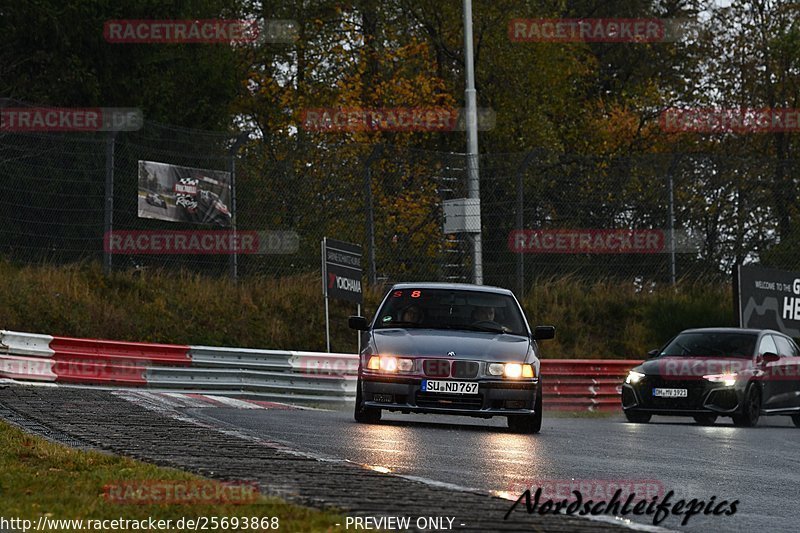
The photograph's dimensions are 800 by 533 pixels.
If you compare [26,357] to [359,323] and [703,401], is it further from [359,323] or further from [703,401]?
[703,401]

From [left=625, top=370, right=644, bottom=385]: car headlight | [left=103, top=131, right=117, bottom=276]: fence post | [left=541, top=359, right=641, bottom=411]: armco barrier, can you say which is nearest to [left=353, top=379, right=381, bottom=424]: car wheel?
[left=625, top=370, right=644, bottom=385]: car headlight

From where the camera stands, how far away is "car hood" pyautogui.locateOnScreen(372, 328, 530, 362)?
16188 mm

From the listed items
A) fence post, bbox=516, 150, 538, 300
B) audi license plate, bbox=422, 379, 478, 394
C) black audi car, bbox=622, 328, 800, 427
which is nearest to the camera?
audi license plate, bbox=422, 379, 478, 394

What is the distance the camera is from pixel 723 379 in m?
21.5

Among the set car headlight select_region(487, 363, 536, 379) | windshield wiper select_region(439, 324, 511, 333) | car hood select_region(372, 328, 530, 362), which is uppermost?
windshield wiper select_region(439, 324, 511, 333)

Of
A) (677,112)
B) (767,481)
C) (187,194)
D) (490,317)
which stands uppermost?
(677,112)

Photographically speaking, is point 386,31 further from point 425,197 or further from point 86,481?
point 86,481

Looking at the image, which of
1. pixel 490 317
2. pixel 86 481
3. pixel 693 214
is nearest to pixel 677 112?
pixel 693 214

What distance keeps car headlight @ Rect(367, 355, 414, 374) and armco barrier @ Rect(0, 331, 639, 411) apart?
22.5 feet

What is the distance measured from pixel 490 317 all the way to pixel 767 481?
584 centimetres

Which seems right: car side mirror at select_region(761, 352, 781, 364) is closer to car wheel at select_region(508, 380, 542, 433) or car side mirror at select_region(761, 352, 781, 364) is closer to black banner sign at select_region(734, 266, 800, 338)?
black banner sign at select_region(734, 266, 800, 338)

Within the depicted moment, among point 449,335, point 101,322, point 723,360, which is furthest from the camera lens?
point 101,322

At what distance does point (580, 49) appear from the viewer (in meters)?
46.2

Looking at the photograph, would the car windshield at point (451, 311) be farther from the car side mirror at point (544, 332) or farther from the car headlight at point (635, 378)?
the car headlight at point (635, 378)
